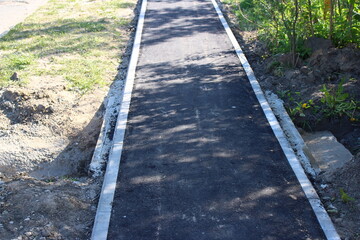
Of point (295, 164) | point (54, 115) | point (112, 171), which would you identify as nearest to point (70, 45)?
point (54, 115)

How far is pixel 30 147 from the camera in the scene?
23.9 feet

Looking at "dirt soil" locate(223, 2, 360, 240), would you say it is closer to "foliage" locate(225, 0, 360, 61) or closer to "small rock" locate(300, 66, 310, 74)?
"small rock" locate(300, 66, 310, 74)

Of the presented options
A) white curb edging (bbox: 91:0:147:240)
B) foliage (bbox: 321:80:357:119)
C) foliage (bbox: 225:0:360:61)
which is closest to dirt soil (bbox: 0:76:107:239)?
white curb edging (bbox: 91:0:147:240)

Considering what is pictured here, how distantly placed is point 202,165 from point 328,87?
3.35 metres

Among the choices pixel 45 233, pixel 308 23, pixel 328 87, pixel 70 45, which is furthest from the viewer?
pixel 70 45

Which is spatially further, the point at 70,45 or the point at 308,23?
the point at 70,45

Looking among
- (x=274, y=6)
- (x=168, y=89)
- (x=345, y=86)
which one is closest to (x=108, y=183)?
(x=168, y=89)

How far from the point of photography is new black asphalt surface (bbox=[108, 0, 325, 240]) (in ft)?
16.4

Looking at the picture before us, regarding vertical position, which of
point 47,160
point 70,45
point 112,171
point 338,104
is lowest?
point 47,160

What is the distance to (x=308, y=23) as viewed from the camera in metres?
9.87

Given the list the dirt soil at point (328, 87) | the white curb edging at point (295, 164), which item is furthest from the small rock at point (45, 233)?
the dirt soil at point (328, 87)

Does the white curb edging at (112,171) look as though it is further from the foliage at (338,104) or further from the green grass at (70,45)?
the foliage at (338,104)

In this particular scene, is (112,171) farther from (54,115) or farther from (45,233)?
(54,115)

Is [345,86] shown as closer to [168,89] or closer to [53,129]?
[168,89]
